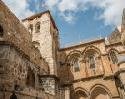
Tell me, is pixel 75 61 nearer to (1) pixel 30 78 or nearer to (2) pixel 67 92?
(2) pixel 67 92

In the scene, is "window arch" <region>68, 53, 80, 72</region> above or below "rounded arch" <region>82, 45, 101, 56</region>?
below

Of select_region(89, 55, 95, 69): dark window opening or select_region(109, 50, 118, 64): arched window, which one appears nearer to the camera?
select_region(109, 50, 118, 64): arched window

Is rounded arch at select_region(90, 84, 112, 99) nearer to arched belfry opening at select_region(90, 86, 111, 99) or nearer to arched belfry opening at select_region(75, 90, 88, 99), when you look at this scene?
arched belfry opening at select_region(90, 86, 111, 99)

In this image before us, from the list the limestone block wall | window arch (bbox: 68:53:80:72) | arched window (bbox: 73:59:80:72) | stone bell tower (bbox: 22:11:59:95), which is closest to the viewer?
the limestone block wall

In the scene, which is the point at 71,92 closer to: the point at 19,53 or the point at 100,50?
the point at 100,50

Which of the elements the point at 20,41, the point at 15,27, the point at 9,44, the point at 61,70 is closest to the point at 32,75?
the point at 20,41

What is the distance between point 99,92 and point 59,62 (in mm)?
6050

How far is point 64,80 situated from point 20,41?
833cm

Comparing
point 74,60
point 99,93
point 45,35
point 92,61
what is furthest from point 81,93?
point 45,35

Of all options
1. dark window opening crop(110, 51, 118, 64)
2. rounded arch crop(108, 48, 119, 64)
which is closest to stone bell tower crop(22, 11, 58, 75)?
rounded arch crop(108, 48, 119, 64)

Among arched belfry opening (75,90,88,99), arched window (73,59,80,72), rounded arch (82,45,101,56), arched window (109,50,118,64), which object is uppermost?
rounded arch (82,45,101,56)

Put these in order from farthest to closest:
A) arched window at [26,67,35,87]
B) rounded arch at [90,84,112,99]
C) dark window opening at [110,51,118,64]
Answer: dark window opening at [110,51,118,64] < rounded arch at [90,84,112,99] < arched window at [26,67,35,87]

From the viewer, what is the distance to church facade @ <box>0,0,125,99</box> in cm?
1669

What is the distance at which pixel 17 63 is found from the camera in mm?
13375
